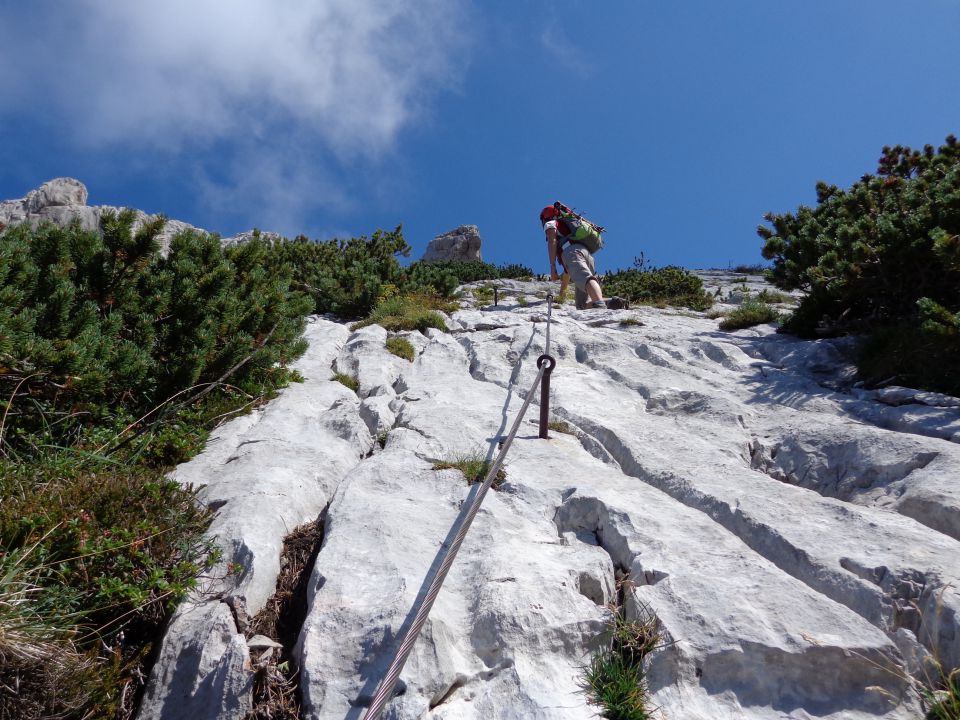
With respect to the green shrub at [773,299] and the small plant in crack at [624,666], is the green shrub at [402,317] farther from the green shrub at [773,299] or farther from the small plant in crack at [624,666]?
the small plant in crack at [624,666]

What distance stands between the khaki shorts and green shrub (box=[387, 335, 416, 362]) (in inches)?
182

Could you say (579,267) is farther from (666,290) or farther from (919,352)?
(919,352)

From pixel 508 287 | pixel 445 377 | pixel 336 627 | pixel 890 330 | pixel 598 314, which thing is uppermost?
pixel 508 287

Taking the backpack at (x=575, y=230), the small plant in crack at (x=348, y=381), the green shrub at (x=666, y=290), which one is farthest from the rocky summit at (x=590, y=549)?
the green shrub at (x=666, y=290)

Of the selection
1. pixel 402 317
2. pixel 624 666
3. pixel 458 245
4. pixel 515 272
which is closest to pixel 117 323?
pixel 624 666

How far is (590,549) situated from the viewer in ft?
12.5

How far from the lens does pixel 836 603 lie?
3.11 metres

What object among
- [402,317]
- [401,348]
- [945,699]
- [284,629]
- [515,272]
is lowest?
[284,629]

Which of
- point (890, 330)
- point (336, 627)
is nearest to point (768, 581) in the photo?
point (336, 627)

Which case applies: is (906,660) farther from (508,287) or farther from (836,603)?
(508,287)

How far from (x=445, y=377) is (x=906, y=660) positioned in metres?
5.71

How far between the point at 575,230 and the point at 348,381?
270 inches

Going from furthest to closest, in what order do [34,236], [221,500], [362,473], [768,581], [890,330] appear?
[890,330], [34,236], [362,473], [221,500], [768,581]

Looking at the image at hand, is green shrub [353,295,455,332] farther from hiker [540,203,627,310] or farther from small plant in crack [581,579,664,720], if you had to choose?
small plant in crack [581,579,664,720]
